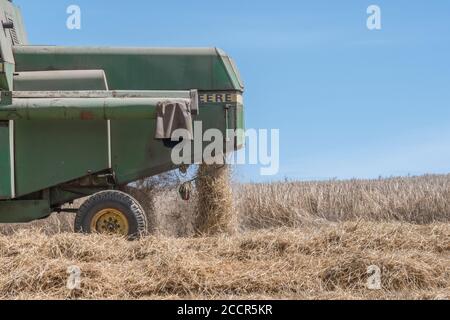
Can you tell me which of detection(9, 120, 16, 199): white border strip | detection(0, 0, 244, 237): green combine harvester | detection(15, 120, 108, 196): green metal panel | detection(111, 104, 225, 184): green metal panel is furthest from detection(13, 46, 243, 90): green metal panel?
detection(9, 120, 16, 199): white border strip

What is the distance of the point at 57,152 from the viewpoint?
906 cm

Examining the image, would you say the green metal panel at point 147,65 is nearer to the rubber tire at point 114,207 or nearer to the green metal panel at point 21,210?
the rubber tire at point 114,207

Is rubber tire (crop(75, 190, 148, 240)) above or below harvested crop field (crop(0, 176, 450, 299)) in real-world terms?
above

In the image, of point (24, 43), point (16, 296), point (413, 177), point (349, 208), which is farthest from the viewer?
point (413, 177)

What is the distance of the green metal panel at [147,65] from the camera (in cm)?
960

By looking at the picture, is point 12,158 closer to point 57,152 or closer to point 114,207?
point 57,152

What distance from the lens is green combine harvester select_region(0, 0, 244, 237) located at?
8.63 meters

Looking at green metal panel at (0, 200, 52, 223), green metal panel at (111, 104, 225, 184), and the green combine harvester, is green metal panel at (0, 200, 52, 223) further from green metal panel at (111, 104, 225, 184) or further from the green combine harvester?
green metal panel at (111, 104, 225, 184)

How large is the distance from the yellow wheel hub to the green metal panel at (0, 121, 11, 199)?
1.17 meters

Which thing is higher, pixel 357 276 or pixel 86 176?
pixel 86 176

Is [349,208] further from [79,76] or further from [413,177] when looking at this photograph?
[79,76]

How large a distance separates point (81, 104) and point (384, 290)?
4.37 metres

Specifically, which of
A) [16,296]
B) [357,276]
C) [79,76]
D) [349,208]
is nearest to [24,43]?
[79,76]

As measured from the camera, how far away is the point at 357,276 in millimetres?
6184
